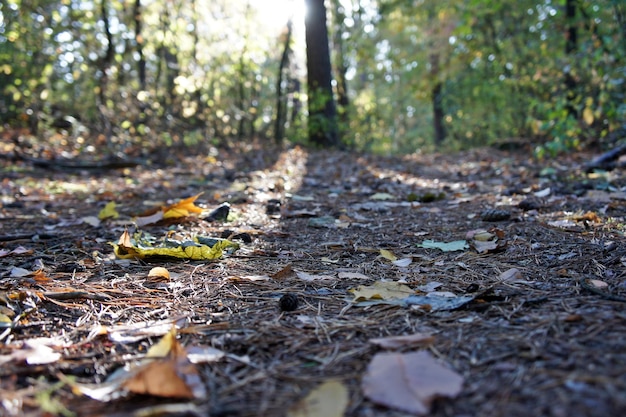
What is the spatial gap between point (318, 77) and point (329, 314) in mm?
7370

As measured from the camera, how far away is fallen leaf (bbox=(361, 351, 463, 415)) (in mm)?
968

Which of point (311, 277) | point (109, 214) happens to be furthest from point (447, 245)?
point (109, 214)

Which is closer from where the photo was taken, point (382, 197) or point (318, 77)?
point (382, 197)

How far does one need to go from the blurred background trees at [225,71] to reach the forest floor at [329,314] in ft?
10.8

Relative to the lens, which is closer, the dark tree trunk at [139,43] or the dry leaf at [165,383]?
the dry leaf at [165,383]

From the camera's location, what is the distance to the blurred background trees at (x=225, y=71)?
614cm

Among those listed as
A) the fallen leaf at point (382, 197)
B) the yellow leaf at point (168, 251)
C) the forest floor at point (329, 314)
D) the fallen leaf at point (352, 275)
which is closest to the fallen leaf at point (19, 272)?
the forest floor at point (329, 314)

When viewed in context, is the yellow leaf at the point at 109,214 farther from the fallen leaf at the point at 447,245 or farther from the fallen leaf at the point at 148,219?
the fallen leaf at the point at 447,245

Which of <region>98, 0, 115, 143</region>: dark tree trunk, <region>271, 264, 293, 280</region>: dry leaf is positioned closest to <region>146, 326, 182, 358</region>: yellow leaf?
<region>271, 264, 293, 280</region>: dry leaf

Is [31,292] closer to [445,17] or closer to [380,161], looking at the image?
[380,161]

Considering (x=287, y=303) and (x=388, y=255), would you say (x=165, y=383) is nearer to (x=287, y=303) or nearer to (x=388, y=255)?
(x=287, y=303)

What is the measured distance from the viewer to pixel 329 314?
5.09ft

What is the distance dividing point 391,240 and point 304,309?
43.8 inches

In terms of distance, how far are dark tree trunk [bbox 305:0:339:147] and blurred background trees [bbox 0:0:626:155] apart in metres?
0.10
